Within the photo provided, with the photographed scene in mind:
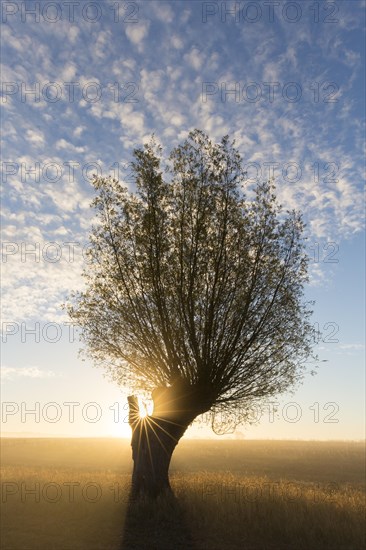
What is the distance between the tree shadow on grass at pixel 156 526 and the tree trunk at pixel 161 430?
1.51m

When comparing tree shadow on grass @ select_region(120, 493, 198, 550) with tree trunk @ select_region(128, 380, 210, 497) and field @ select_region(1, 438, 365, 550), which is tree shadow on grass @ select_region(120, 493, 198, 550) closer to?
field @ select_region(1, 438, 365, 550)

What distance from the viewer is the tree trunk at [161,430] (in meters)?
21.3

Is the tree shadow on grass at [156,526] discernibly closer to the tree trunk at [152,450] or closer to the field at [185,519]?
the field at [185,519]

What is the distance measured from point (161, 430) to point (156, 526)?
18.2 ft

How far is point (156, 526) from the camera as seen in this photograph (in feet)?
56.3

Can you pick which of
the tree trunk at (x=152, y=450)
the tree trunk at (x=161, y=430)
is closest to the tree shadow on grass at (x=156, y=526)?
the tree trunk at (x=152, y=450)

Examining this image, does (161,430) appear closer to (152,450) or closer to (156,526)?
(152,450)

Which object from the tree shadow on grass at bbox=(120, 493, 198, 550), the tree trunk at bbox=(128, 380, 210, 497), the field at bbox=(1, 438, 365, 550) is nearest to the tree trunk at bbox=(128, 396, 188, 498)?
the tree trunk at bbox=(128, 380, 210, 497)

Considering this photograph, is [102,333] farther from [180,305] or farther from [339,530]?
[339,530]

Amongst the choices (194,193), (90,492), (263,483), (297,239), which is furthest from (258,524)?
(194,193)

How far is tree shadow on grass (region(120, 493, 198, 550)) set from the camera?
616 inches

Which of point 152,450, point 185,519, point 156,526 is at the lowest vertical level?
point 156,526

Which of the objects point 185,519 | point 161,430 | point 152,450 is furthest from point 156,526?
point 161,430

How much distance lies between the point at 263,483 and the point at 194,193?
1457cm
